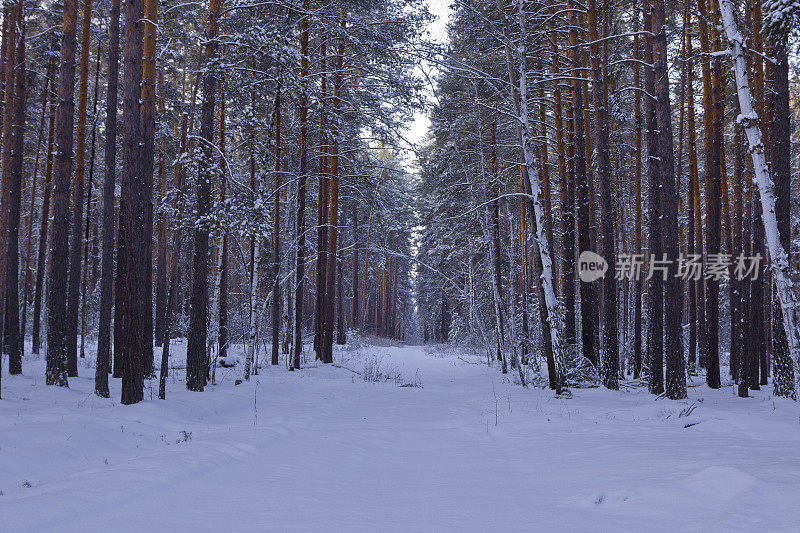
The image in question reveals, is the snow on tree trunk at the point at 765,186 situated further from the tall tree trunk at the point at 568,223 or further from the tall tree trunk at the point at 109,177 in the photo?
the tall tree trunk at the point at 109,177

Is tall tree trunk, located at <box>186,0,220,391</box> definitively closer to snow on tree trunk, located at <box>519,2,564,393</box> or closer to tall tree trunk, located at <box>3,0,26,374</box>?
tall tree trunk, located at <box>3,0,26,374</box>

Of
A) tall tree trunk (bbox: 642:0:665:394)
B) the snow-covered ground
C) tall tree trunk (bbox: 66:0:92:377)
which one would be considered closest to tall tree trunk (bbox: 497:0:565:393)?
the snow-covered ground

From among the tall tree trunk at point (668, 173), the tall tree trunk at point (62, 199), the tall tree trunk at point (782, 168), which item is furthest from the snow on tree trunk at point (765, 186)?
the tall tree trunk at point (62, 199)

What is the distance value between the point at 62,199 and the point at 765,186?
1423 cm

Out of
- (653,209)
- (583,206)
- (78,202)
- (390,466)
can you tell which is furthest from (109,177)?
(653,209)

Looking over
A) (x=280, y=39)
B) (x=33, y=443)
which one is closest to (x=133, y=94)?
(x=280, y=39)

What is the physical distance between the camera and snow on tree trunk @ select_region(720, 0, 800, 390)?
757cm

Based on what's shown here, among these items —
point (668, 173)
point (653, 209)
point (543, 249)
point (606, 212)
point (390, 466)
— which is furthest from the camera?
point (606, 212)

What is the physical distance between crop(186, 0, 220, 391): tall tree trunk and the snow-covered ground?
122 centimetres

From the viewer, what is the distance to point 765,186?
298 inches

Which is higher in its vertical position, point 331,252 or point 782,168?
point 782,168

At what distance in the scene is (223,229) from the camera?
36.7 ft

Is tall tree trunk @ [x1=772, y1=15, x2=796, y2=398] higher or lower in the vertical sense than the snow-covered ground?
higher
